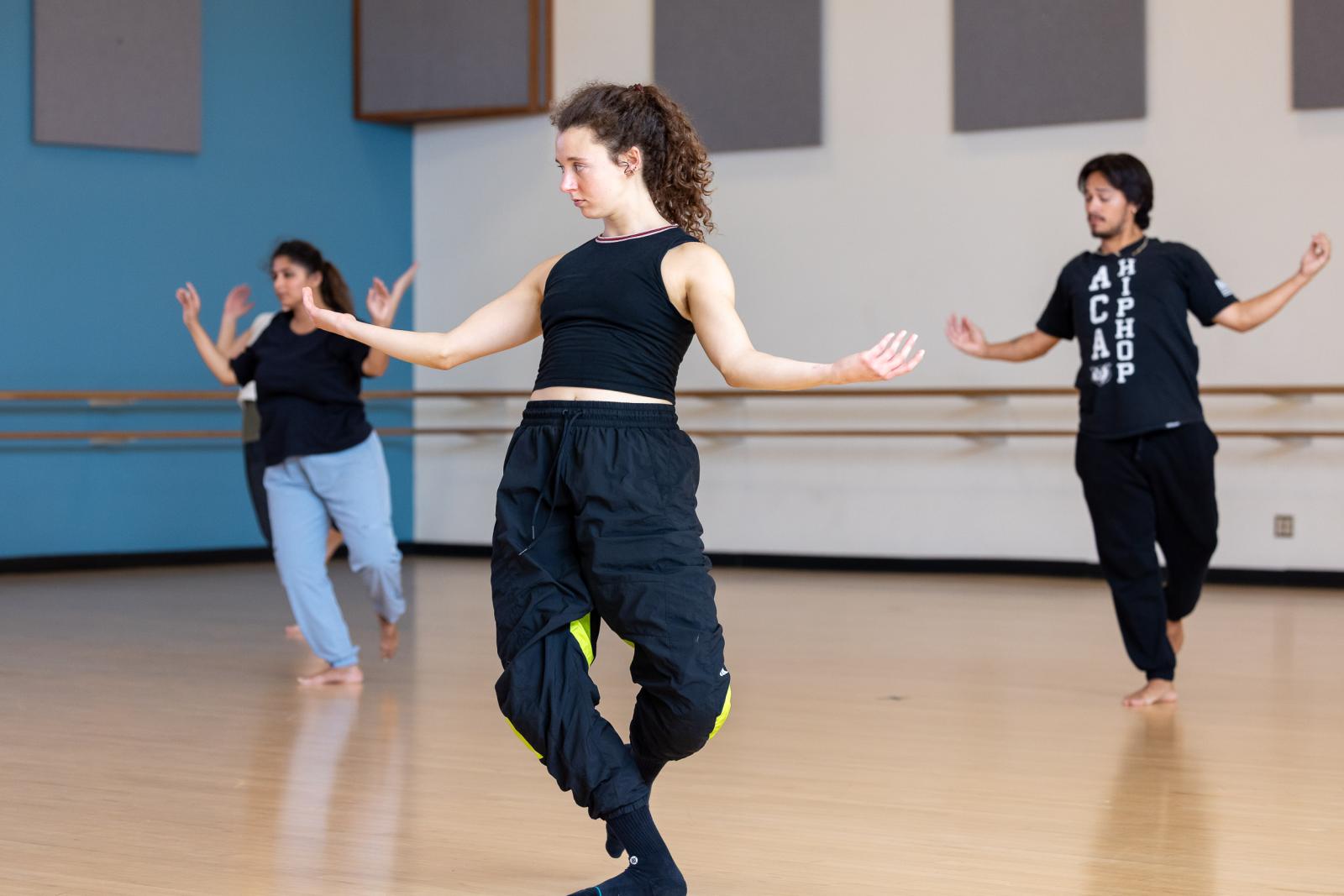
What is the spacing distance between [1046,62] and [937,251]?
3.59 ft

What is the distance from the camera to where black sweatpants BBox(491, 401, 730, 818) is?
233cm

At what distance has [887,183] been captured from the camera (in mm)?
8523

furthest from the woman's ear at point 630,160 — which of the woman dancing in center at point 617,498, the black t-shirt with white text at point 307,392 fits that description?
the black t-shirt with white text at point 307,392

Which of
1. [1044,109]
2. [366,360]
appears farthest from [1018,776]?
[1044,109]

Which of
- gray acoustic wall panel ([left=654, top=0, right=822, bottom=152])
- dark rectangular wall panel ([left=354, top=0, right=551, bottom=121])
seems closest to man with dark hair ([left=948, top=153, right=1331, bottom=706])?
gray acoustic wall panel ([left=654, top=0, right=822, bottom=152])

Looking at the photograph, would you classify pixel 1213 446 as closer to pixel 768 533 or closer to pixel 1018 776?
pixel 1018 776

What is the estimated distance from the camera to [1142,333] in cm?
442

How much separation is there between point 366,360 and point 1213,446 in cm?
250

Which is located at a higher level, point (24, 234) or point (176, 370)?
point (24, 234)

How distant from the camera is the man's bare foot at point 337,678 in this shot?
15.8ft

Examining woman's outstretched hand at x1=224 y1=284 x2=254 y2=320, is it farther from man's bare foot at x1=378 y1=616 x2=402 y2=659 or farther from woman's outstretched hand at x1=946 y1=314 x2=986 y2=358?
woman's outstretched hand at x1=946 y1=314 x2=986 y2=358

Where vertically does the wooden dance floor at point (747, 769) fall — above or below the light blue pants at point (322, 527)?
below

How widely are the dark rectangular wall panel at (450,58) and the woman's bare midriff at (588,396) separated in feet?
23.5

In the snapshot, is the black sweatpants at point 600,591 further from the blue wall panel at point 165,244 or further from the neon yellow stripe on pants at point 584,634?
the blue wall panel at point 165,244
